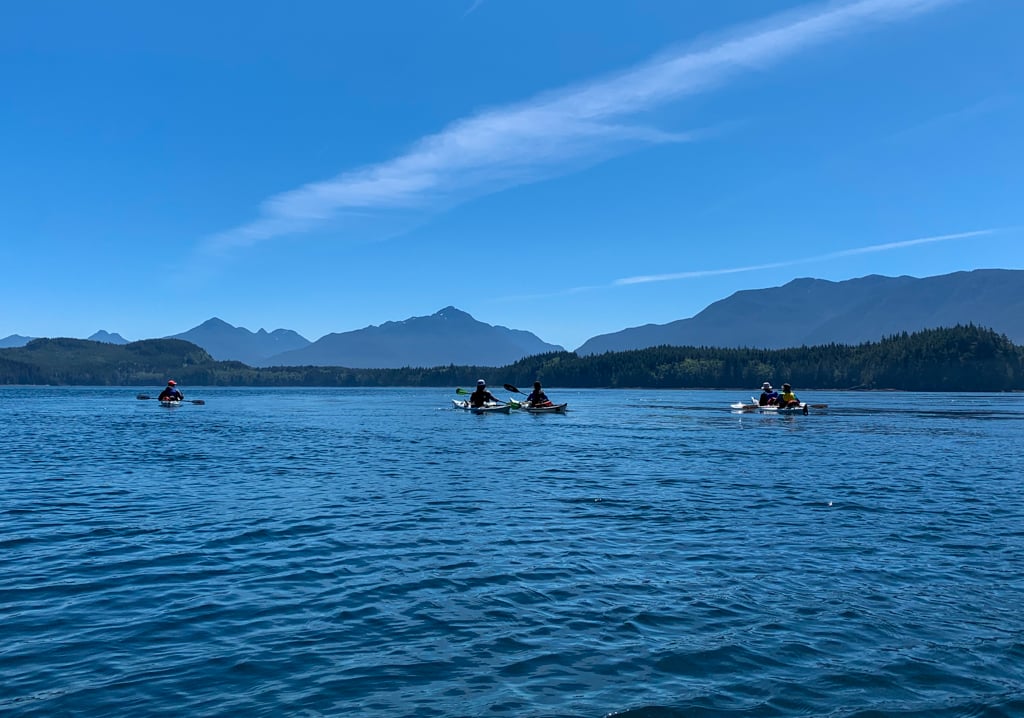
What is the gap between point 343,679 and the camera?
10.1m

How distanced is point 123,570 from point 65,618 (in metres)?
3.37

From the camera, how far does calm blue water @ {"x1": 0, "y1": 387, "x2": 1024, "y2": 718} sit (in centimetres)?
981

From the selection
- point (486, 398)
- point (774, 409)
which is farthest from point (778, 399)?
point (486, 398)

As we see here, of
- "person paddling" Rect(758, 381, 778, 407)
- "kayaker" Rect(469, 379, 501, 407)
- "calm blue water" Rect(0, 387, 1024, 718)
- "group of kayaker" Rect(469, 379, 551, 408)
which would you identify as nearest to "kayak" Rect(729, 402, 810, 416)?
"person paddling" Rect(758, 381, 778, 407)

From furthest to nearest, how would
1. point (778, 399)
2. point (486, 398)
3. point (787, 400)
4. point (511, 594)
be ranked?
point (778, 399), point (486, 398), point (787, 400), point (511, 594)

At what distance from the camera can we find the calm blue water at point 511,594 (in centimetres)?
981

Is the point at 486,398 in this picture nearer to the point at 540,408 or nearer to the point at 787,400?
the point at 540,408

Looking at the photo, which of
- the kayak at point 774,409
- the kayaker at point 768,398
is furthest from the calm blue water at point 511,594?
the kayaker at point 768,398

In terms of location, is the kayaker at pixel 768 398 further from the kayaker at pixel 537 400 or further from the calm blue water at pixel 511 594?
the calm blue water at pixel 511 594

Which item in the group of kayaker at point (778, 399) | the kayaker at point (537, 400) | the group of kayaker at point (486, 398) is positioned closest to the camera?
the group of kayaker at point (486, 398)

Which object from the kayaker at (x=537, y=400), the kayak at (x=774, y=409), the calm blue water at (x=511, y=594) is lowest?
the calm blue water at (x=511, y=594)

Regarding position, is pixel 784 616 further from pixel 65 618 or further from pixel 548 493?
pixel 548 493

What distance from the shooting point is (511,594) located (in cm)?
1412

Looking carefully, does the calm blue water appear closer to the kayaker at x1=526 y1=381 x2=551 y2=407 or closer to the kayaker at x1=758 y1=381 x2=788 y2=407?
the kayaker at x1=526 y1=381 x2=551 y2=407
